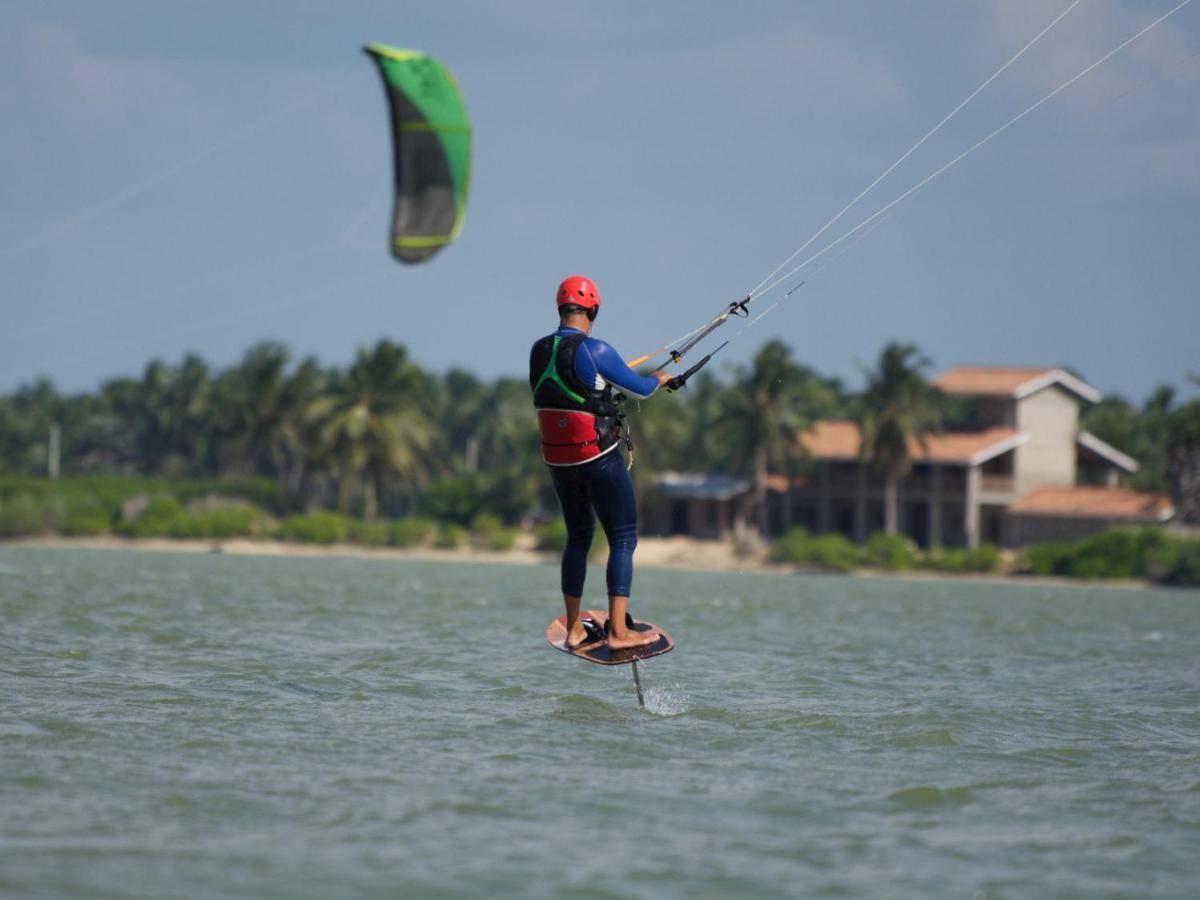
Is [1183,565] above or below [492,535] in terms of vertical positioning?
below

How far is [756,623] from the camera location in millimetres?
21969

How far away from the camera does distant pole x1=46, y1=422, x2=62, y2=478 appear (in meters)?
103

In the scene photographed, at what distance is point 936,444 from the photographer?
236ft

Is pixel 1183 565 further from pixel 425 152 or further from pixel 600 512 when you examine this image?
pixel 600 512

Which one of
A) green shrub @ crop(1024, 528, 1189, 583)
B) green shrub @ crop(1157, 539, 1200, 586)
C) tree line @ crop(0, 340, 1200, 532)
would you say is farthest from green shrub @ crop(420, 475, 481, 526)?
green shrub @ crop(1157, 539, 1200, 586)

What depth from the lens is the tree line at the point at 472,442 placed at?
71375 millimetres

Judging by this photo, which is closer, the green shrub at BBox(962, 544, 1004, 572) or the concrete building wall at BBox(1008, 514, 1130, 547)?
the green shrub at BBox(962, 544, 1004, 572)

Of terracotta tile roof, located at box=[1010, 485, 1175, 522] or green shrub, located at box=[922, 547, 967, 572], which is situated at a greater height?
terracotta tile roof, located at box=[1010, 485, 1175, 522]

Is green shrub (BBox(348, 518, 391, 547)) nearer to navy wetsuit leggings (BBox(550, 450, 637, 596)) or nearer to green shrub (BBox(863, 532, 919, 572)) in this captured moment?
green shrub (BBox(863, 532, 919, 572))

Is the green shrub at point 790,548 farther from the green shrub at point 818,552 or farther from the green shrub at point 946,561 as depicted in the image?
the green shrub at point 946,561

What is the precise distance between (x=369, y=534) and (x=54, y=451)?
39.4m

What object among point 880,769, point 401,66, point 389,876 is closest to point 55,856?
point 389,876

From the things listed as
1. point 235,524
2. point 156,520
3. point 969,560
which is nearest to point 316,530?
point 235,524

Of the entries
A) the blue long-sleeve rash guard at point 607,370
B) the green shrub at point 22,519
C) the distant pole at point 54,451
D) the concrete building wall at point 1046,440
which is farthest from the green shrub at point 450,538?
the blue long-sleeve rash guard at point 607,370
